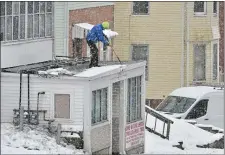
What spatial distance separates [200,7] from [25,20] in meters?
9.67

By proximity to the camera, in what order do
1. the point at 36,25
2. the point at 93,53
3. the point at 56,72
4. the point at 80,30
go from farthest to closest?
the point at 80,30 < the point at 36,25 < the point at 93,53 < the point at 56,72

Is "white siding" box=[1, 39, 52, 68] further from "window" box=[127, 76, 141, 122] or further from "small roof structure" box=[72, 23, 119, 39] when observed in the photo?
"window" box=[127, 76, 141, 122]

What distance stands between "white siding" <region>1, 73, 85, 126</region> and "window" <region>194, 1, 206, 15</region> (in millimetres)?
13841

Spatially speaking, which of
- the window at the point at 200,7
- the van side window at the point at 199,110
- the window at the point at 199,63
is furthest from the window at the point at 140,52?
the van side window at the point at 199,110

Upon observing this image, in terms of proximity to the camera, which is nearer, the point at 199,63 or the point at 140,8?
the point at 140,8

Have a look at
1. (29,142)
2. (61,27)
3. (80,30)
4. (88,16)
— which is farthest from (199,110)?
(29,142)

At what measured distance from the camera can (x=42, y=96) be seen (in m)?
19.1


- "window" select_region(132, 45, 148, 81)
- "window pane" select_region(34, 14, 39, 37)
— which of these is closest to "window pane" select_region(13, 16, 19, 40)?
"window pane" select_region(34, 14, 39, 37)

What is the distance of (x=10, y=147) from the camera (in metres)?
17.5

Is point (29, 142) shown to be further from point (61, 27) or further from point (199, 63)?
point (199, 63)

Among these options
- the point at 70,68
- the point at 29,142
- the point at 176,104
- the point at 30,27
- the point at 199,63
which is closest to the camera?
the point at 29,142

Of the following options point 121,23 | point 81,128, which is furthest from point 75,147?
point 121,23

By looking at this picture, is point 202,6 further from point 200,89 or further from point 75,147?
point 75,147

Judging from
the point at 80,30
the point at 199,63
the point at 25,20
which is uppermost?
the point at 25,20
